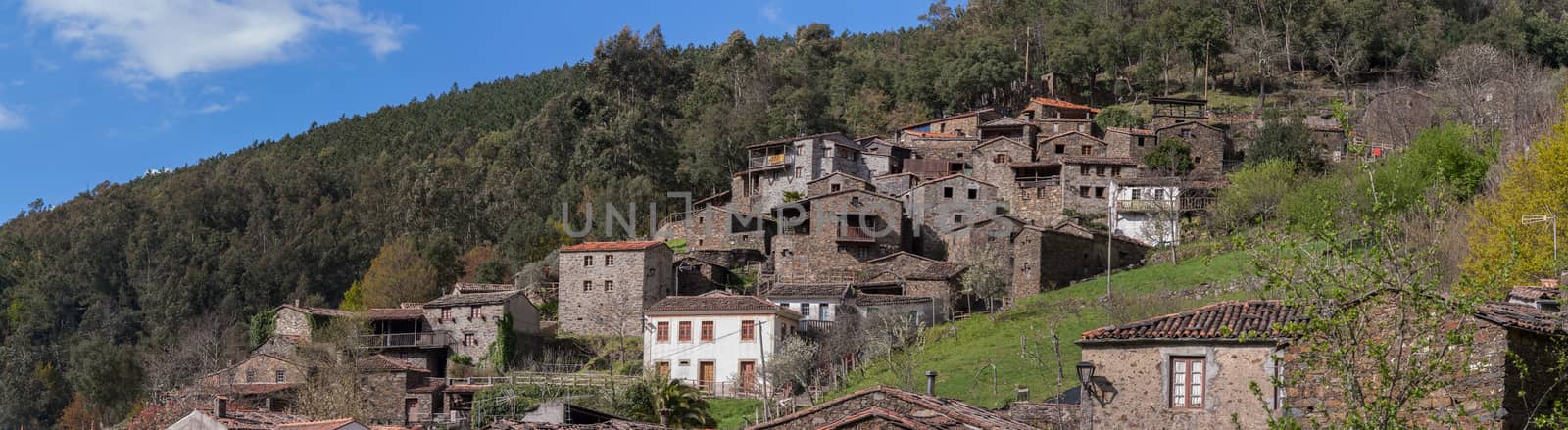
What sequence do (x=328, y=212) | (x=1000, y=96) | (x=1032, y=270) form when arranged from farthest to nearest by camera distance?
(x=328, y=212), (x=1000, y=96), (x=1032, y=270)

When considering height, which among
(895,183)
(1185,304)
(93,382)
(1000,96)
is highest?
(1000,96)

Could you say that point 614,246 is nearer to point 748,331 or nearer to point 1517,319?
point 748,331

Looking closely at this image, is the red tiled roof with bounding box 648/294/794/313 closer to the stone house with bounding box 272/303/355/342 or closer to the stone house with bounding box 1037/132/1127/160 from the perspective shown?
the stone house with bounding box 272/303/355/342

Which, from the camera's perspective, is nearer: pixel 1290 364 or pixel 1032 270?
pixel 1290 364

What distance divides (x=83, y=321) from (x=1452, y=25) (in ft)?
260

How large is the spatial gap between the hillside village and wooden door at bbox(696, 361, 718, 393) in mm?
69

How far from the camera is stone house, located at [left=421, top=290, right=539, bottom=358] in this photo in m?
52.9

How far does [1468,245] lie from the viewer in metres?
30.2

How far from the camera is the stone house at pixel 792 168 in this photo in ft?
216

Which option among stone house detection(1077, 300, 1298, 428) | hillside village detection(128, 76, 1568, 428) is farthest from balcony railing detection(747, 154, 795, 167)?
stone house detection(1077, 300, 1298, 428)

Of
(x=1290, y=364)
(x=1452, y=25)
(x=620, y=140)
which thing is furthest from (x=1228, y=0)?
(x=1290, y=364)

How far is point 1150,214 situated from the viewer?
184 feet

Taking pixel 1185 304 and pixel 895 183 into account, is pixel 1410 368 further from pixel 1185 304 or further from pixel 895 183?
pixel 895 183

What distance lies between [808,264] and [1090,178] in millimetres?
12162
